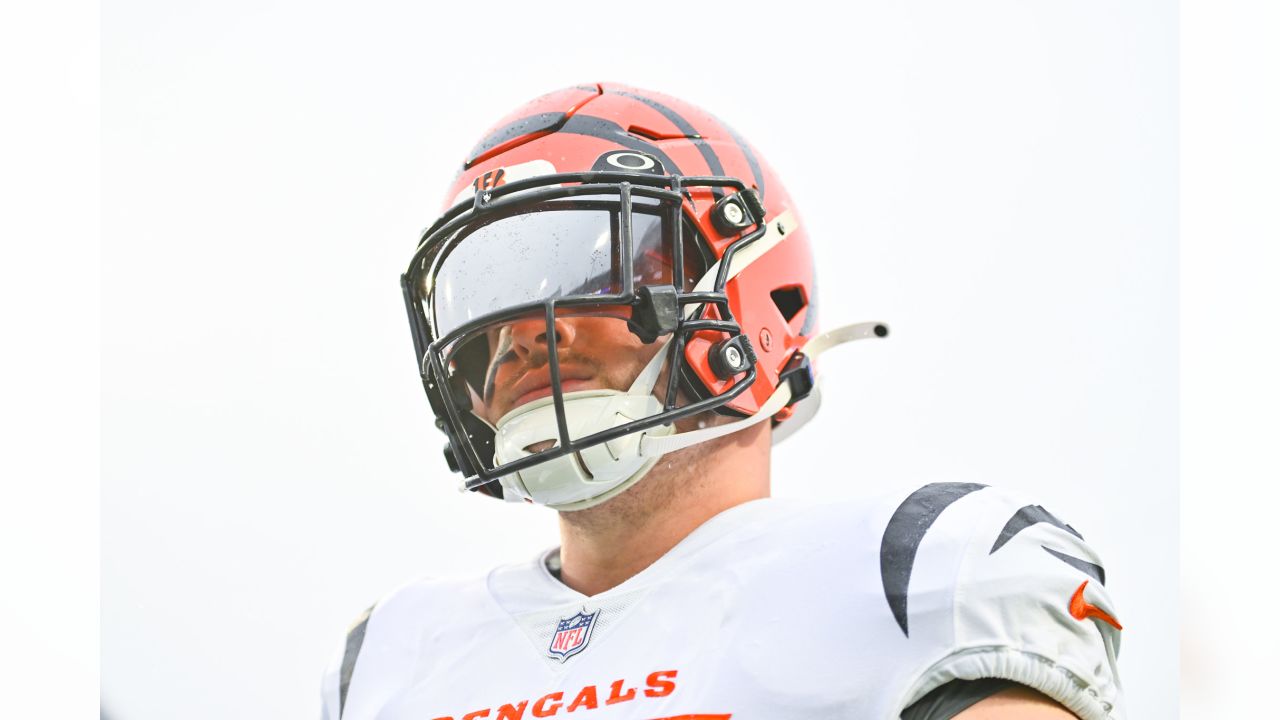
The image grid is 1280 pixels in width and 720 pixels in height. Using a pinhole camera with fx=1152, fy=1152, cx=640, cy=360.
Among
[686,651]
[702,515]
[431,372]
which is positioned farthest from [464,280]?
[686,651]

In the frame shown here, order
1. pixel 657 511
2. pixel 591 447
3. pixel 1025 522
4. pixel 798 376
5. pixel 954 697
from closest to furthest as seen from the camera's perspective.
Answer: pixel 954 697, pixel 1025 522, pixel 591 447, pixel 657 511, pixel 798 376

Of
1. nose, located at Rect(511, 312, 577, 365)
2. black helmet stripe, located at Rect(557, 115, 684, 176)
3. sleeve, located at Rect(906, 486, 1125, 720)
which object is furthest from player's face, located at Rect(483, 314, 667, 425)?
sleeve, located at Rect(906, 486, 1125, 720)

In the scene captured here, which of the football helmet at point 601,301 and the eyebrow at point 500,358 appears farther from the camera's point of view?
the eyebrow at point 500,358

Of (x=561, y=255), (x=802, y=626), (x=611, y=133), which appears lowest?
(x=802, y=626)

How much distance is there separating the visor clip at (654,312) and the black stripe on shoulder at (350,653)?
62 cm

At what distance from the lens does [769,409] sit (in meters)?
1.46

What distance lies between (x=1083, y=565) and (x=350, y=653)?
3.17 feet

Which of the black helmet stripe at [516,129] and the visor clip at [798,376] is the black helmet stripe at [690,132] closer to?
the black helmet stripe at [516,129]

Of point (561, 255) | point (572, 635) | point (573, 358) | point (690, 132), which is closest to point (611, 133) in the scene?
point (690, 132)

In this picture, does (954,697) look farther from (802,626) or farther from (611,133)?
(611,133)

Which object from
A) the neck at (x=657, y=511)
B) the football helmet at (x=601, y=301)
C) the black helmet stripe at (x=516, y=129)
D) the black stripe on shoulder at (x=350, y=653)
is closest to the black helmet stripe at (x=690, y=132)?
the football helmet at (x=601, y=301)

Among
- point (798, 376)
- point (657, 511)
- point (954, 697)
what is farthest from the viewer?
point (798, 376)

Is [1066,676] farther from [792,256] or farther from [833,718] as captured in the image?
[792,256]

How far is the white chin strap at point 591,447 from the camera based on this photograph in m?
1.31
